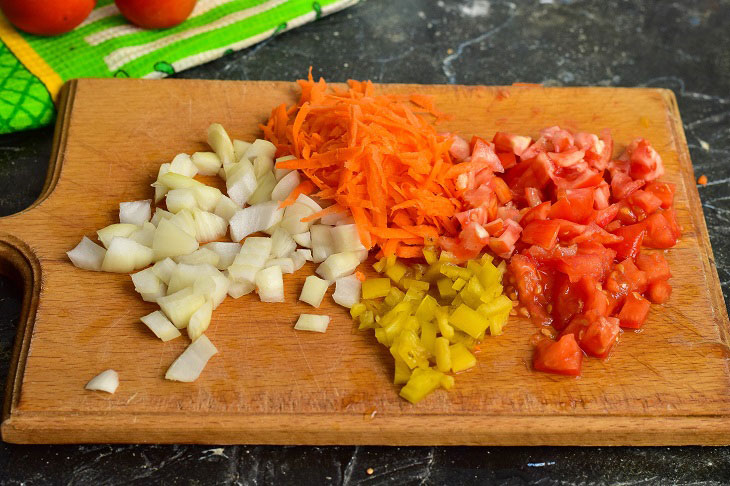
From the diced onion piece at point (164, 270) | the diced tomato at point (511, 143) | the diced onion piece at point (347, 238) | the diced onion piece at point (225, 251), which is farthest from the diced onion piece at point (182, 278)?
the diced tomato at point (511, 143)

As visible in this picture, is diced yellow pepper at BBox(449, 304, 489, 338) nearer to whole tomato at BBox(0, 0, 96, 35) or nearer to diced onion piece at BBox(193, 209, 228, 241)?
diced onion piece at BBox(193, 209, 228, 241)

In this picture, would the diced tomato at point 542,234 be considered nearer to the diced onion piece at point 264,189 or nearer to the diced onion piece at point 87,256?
the diced onion piece at point 264,189

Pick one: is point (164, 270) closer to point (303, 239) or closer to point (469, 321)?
point (303, 239)

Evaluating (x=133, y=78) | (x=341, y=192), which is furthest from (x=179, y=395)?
(x=133, y=78)

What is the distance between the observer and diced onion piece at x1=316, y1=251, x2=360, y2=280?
9.16 feet

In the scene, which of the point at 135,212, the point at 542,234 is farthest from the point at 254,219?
the point at 542,234

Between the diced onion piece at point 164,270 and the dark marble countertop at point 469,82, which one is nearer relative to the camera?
the dark marble countertop at point 469,82

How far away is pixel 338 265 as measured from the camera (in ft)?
9.16

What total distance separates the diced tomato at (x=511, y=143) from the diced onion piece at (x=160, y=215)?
1.28 metres

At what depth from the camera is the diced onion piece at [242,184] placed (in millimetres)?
2996

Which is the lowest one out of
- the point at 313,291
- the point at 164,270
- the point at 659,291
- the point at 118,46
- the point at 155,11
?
the point at 659,291

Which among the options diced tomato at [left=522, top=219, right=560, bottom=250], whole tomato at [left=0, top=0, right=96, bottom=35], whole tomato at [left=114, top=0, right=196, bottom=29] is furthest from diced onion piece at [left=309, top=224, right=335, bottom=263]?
whole tomato at [left=0, top=0, right=96, bottom=35]

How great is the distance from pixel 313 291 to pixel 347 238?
0.74 ft

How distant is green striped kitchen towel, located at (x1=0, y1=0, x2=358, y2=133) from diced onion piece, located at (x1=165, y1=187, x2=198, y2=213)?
902 mm
